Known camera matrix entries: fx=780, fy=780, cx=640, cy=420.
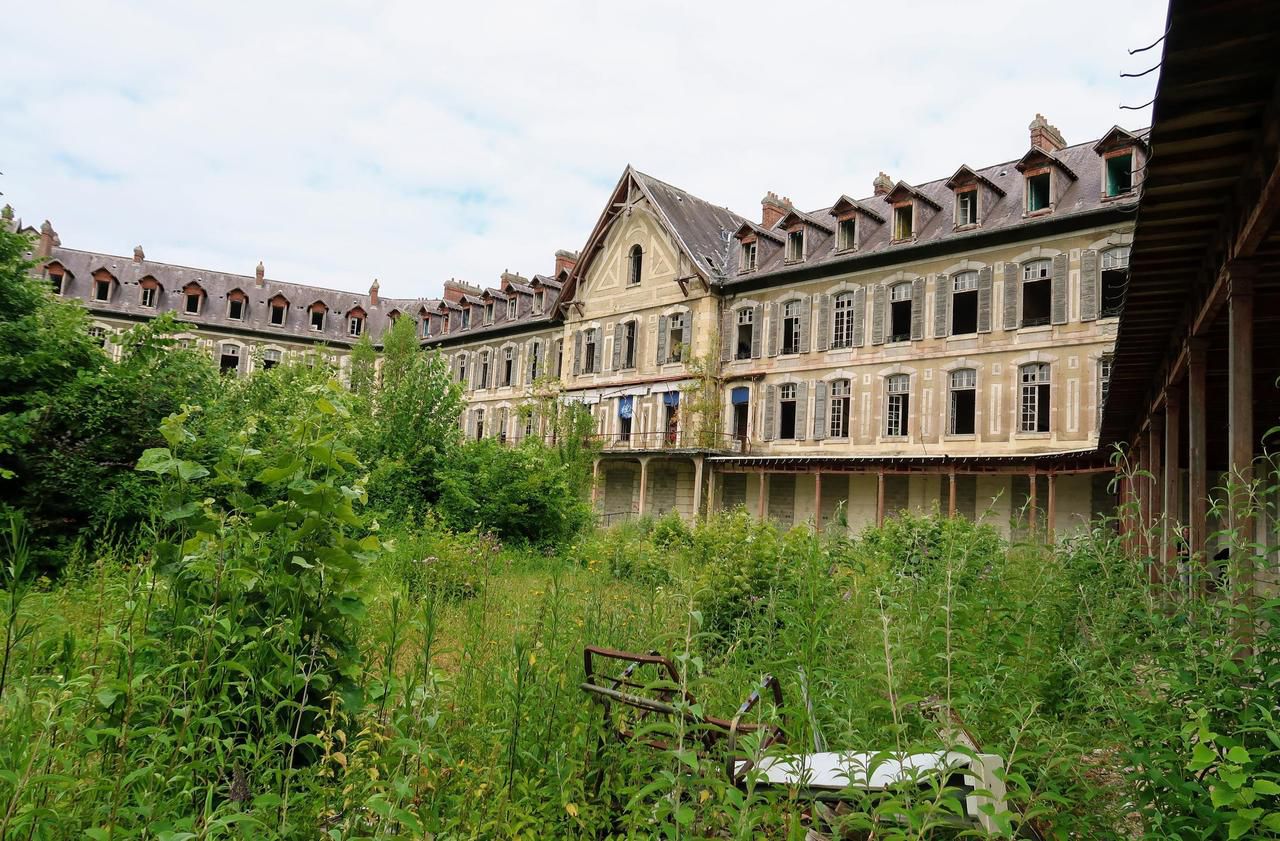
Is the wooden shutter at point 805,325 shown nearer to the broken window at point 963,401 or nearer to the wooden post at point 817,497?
the wooden post at point 817,497

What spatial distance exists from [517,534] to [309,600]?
38.3 ft

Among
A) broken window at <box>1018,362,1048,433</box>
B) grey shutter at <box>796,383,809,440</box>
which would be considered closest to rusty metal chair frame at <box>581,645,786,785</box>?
broken window at <box>1018,362,1048,433</box>

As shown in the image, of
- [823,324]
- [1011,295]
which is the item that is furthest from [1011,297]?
[823,324]

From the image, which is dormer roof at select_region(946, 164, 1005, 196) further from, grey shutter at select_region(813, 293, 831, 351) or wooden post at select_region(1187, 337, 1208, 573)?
wooden post at select_region(1187, 337, 1208, 573)

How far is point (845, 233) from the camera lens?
24.5 m

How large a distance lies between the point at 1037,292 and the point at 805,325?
266 inches

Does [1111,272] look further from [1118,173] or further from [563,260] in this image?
[563,260]

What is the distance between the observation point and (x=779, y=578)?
7.69 metres

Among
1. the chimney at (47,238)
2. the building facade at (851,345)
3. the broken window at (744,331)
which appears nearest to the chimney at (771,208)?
the building facade at (851,345)

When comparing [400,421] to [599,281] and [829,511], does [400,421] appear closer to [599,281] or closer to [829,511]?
[829,511]

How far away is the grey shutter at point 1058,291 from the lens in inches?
766

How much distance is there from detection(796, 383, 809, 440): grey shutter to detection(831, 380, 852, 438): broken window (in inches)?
36.1

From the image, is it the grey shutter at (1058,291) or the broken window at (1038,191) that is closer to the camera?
the grey shutter at (1058,291)

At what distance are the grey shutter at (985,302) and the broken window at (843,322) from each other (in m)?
3.83
